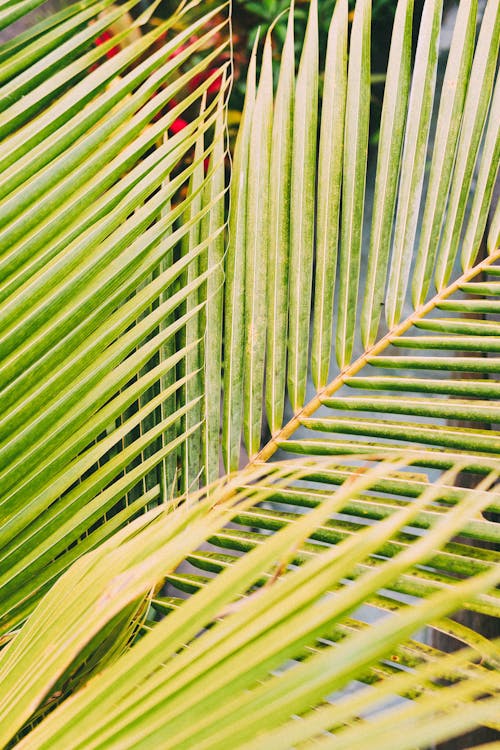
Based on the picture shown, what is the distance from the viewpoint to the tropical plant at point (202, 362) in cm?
33

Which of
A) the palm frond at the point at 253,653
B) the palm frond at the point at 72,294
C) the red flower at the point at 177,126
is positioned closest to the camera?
the palm frond at the point at 253,653

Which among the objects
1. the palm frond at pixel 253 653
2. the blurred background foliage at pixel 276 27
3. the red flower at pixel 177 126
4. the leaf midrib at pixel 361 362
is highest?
the blurred background foliage at pixel 276 27

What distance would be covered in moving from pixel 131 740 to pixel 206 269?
1.67 ft

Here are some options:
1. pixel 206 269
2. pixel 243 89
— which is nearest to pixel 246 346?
pixel 206 269

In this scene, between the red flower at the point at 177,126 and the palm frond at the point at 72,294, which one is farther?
the red flower at the point at 177,126

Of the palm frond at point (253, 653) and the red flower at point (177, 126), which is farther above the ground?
the red flower at point (177, 126)

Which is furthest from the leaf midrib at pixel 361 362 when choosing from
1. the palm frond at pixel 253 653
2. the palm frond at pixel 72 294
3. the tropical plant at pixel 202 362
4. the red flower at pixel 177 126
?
the red flower at pixel 177 126

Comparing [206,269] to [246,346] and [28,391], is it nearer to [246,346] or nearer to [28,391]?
[246,346]

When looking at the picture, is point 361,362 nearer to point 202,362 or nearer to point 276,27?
point 202,362

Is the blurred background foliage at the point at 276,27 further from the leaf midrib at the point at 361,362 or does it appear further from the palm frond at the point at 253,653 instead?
the palm frond at the point at 253,653

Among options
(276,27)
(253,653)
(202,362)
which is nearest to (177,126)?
(276,27)

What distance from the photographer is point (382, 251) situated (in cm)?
66

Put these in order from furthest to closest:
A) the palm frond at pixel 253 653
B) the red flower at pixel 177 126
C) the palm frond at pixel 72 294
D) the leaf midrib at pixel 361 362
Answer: the red flower at pixel 177 126, the leaf midrib at pixel 361 362, the palm frond at pixel 72 294, the palm frond at pixel 253 653

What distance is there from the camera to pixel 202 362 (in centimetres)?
68
